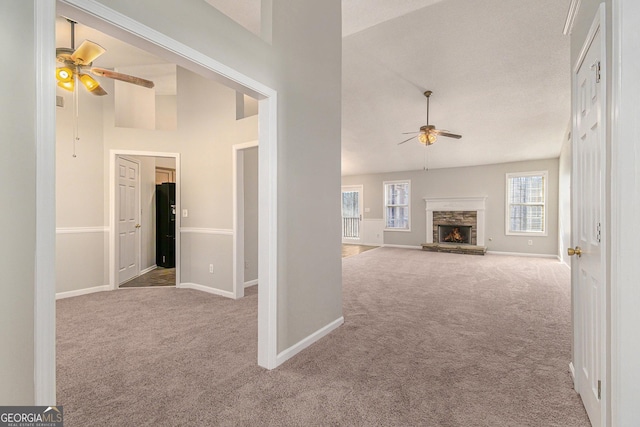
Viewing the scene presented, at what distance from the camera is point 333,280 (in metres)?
2.84

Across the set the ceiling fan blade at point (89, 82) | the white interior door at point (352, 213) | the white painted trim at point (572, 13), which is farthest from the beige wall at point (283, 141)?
the white interior door at point (352, 213)

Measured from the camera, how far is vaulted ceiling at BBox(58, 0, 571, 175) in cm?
364

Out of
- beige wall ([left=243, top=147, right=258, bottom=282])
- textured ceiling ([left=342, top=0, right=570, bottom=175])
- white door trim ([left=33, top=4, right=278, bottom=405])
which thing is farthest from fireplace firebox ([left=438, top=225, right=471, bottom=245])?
white door trim ([left=33, top=4, right=278, bottom=405])

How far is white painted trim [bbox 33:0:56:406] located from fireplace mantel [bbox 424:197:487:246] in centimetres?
883

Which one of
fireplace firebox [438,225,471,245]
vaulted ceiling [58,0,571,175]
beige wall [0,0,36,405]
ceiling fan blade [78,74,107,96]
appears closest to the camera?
beige wall [0,0,36,405]

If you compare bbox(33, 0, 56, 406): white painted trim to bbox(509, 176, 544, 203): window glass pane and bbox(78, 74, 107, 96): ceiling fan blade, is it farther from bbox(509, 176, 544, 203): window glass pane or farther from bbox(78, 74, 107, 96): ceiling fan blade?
bbox(509, 176, 544, 203): window glass pane

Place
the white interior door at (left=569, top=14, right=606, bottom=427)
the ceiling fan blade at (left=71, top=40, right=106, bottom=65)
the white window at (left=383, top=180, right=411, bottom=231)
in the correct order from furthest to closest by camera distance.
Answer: the white window at (left=383, top=180, right=411, bottom=231) < the ceiling fan blade at (left=71, top=40, right=106, bottom=65) < the white interior door at (left=569, top=14, right=606, bottom=427)

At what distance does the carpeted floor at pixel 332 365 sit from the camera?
1.64 metres

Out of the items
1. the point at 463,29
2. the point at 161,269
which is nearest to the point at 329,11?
the point at 463,29

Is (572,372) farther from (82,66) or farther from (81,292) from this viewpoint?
(81,292)

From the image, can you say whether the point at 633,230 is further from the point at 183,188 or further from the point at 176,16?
the point at 183,188

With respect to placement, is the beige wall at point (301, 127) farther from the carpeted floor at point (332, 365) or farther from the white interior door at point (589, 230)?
the white interior door at point (589, 230)

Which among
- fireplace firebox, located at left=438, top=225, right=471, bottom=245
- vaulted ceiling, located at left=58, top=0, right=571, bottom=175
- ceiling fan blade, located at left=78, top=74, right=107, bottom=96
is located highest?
vaulted ceiling, located at left=58, top=0, right=571, bottom=175

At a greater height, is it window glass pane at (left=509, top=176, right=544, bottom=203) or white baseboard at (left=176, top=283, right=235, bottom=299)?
window glass pane at (left=509, top=176, right=544, bottom=203)
